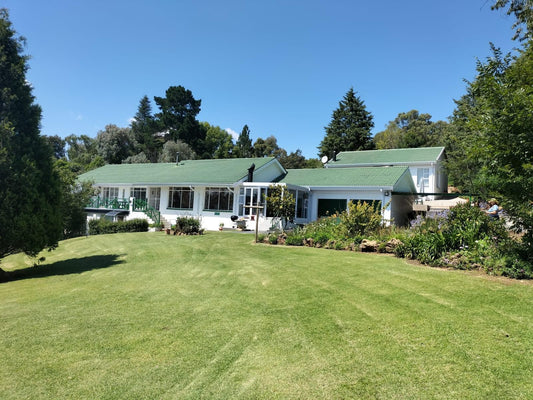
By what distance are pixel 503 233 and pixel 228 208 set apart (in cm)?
1694

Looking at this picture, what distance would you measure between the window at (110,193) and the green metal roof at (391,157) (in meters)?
19.6

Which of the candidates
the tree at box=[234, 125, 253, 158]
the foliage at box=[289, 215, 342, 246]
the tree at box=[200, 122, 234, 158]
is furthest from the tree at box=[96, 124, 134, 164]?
the foliage at box=[289, 215, 342, 246]

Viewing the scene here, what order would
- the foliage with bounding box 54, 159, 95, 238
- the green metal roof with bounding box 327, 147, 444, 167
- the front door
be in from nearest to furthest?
the foliage with bounding box 54, 159, 95, 238
the front door
the green metal roof with bounding box 327, 147, 444, 167

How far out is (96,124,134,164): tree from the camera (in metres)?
52.0

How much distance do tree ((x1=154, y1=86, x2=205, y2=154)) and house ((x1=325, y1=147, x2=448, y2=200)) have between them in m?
32.2

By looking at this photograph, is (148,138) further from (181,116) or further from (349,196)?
(349,196)

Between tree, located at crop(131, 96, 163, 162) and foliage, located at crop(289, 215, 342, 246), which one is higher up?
tree, located at crop(131, 96, 163, 162)

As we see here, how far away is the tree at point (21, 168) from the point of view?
9.77 metres

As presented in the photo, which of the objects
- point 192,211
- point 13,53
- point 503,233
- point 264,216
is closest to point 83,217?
point 192,211

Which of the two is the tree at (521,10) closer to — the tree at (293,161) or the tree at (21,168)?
the tree at (21,168)

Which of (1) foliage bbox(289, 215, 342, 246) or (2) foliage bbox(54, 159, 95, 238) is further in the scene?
(2) foliage bbox(54, 159, 95, 238)

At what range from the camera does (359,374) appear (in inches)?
129

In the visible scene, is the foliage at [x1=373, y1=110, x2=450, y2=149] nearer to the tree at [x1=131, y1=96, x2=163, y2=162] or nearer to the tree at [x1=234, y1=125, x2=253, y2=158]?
the tree at [x1=234, y1=125, x2=253, y2=158]

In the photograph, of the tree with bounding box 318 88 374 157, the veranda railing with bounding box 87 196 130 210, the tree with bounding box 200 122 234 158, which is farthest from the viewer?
the tree with bounding box 200 122 234 158
